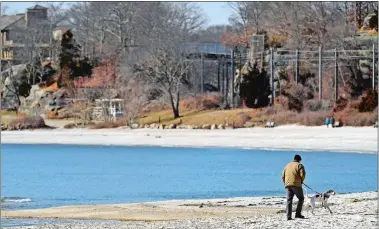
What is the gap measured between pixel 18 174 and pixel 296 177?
2018 centimetres

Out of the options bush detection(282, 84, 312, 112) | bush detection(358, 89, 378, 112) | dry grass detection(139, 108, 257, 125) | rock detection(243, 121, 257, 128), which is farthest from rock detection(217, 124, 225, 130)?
bush detection(358, 89, 378, 112)

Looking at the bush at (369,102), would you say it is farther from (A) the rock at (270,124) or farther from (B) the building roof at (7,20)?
(B) the building roof at (7,20)

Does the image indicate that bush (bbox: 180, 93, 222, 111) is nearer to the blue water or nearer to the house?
the blue water

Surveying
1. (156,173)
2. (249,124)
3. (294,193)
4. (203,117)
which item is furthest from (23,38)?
(294,193)

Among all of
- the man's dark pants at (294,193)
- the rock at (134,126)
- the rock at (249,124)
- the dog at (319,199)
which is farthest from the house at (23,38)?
the man's dark pants at (294,193)

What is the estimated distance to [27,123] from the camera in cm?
6159

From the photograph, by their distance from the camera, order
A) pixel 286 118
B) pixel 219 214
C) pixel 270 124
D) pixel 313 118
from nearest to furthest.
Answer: pixel 219 214, pixel 313 118, pixel 270 124, pixel 286 118

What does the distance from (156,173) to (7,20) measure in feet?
143

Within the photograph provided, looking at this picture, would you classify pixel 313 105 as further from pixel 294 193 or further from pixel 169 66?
pixel 294 193

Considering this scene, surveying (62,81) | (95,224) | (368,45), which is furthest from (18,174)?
(62,81)

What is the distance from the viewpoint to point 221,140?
50.2m

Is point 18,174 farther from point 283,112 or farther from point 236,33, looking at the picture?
point 236,33

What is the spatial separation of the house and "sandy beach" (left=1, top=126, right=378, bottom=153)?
14395mm

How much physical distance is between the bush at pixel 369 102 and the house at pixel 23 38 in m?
29.6
